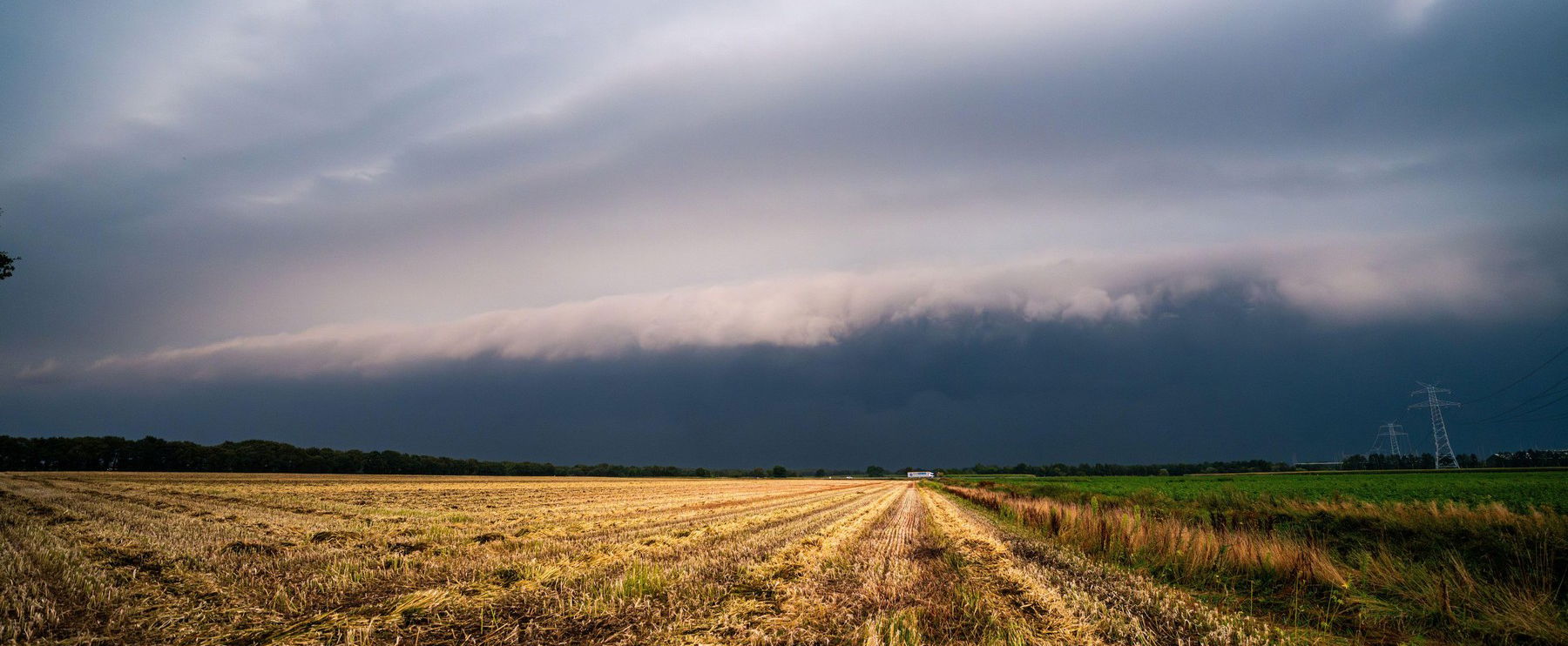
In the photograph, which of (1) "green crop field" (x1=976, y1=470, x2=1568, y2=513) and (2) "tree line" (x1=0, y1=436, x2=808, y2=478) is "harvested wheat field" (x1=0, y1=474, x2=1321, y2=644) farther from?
(2) "tree line" (x1=0, y1=436, x2=808, y2=478)

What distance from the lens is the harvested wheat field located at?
6273mm

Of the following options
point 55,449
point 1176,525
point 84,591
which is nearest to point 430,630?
point 84,591

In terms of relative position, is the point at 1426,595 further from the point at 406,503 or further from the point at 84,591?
the point at 406,503

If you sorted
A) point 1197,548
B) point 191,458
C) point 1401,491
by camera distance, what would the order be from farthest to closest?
point 191,458 → point 1401,491 → point 1197,548

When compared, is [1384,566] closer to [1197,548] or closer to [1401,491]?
[1197,548]

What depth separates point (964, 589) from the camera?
880cm

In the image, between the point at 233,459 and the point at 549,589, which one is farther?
the point at 233,459

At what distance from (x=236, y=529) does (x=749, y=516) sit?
13.9 m

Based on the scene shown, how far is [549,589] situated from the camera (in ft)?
26.9

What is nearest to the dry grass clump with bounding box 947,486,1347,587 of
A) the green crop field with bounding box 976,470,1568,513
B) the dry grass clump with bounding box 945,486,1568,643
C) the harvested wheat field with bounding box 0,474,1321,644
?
the dry grass clump with bounding box 945,486,1568,643

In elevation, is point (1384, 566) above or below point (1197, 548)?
above

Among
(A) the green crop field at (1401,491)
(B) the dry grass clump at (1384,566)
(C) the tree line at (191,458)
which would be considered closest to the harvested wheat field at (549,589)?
(B) the dry grass clump at (1384,566)

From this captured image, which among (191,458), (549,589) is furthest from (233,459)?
(549,589)

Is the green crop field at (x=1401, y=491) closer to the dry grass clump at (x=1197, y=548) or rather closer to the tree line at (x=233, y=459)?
the dry grass clump at (x=1197, y=548)
